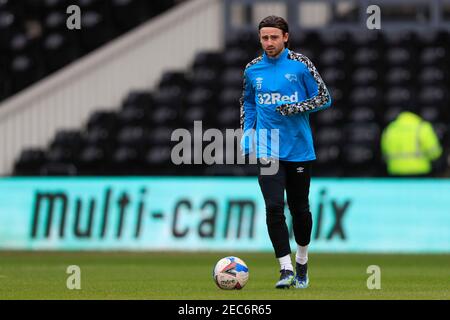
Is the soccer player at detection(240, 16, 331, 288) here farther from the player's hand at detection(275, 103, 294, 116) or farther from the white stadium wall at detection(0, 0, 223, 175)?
the white stadium wall at detection(0, 0, 223, 175)

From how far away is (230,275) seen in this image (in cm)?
1060

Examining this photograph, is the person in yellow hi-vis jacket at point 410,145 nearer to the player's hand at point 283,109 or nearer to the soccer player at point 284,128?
the soccer player at point 284,128

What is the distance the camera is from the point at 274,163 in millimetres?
10617

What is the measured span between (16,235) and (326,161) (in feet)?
17.0

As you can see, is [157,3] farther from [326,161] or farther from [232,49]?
[326,161]

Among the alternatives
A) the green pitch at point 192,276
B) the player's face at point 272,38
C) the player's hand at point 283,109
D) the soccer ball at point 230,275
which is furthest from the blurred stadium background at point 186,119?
the player's face at point 272,38

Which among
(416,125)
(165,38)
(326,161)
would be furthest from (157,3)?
(416,125)

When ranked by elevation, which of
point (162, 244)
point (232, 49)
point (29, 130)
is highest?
point (232, 49)

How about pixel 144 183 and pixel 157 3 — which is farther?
pixel 157 3

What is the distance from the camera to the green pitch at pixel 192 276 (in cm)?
1026

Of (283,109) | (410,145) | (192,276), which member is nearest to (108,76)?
(410,145)

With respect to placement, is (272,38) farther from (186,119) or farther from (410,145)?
(186,119)

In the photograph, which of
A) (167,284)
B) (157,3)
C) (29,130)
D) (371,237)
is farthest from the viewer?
(157,3)

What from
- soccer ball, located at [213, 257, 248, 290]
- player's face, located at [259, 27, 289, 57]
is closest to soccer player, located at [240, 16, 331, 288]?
player's face, located at [259, 27, 289, 57]
